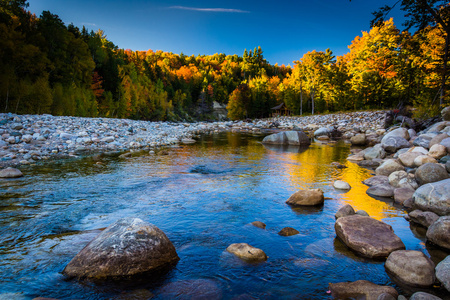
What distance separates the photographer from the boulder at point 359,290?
131 inches

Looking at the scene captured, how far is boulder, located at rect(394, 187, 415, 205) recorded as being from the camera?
7.00 meters

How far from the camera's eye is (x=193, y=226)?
5.60m

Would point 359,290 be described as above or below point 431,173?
below

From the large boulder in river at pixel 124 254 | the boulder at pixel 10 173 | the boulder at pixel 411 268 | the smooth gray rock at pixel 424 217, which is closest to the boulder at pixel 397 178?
the smooth gray rock at pixel 424 217

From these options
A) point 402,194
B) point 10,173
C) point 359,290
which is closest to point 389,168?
point 402,194

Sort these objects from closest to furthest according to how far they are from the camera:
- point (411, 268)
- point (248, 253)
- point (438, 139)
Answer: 1. point (411, 268)
2. point (248, 253)
3. point (438, 139)

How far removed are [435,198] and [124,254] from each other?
20.9 ft

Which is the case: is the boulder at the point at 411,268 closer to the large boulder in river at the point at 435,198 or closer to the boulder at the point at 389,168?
the large boulder in river at the point at 435,198

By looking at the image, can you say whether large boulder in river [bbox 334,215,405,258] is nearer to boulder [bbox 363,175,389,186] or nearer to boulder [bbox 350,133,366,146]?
boulder [bbox 363,175,389,186]

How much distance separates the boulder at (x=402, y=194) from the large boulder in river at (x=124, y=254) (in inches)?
245

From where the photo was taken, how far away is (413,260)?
3820 millimetres

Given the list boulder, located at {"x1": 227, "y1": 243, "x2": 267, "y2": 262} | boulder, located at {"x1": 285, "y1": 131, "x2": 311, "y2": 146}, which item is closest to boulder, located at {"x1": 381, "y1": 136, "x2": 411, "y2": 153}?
boulder, located at {"x1": 285, "y1": 131, "x2": 311, "y2": 146}

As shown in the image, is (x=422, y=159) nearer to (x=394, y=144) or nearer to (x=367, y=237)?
(x=394, y=144)

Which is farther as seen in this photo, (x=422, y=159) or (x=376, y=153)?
Result: (x=376, y=153)
